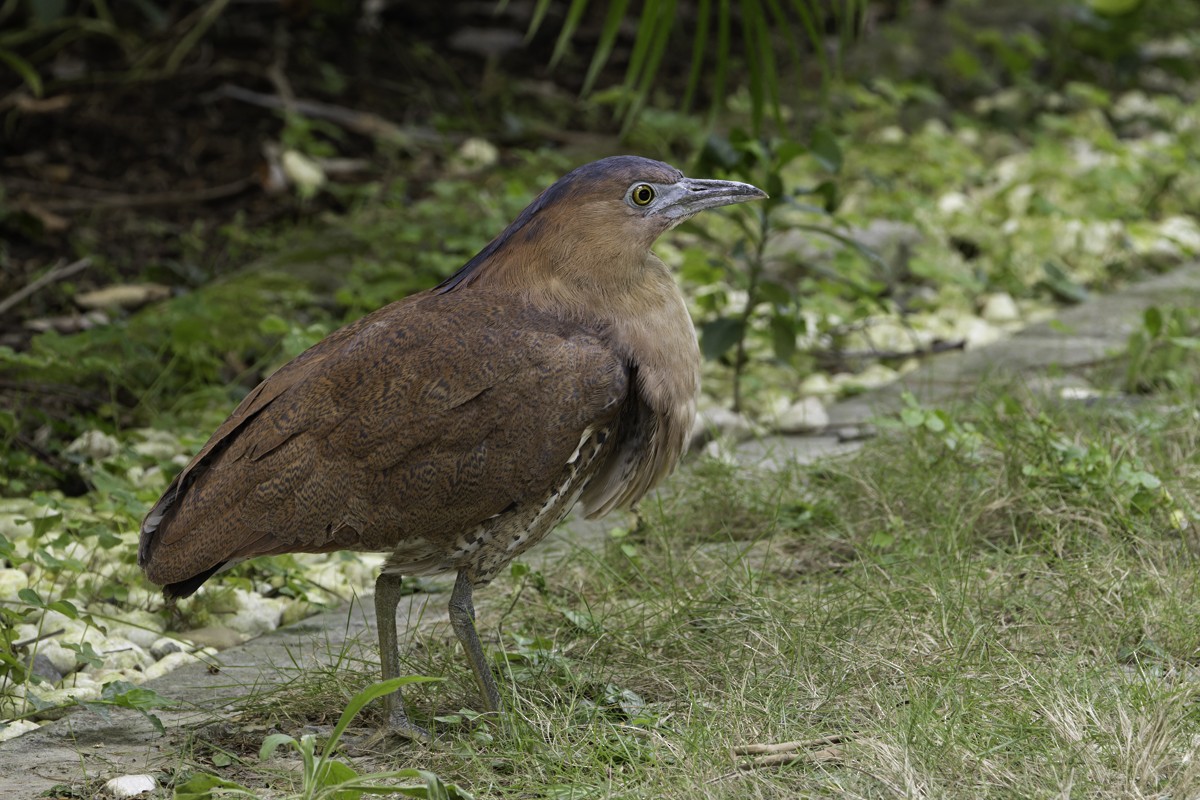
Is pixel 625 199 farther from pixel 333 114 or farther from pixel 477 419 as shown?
pixel 333 114

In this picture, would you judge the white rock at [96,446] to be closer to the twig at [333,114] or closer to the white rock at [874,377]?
the white rock at [874,377]

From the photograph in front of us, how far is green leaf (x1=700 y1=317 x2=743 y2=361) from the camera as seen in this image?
4785mm

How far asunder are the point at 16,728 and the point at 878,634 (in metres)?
1.87

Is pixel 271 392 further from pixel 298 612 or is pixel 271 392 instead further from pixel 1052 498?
pixel 1052 498

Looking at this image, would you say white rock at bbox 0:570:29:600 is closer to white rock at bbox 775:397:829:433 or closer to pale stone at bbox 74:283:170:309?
pale stone at bbox 74:283:170:309

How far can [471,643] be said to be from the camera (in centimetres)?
300

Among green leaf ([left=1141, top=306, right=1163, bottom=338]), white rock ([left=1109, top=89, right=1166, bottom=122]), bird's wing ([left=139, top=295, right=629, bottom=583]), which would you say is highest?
bird's wing ([left=139, top=295, right=629, bottom=583])

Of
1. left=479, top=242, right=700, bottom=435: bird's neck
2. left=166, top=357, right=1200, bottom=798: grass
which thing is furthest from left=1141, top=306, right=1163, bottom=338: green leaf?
left=479, top=242, right=700, bottom=435: bird's neck

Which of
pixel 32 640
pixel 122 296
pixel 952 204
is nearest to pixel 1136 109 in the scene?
pixel 952 204

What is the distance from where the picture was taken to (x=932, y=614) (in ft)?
10.4

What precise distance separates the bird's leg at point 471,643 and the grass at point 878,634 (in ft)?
0.20

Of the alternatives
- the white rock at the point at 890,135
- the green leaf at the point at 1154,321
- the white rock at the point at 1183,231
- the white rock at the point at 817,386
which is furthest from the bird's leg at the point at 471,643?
the white rock at the point at 890,135

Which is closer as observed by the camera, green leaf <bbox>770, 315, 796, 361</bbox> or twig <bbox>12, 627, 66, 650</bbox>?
twig <bbox>12, 627, 66, 650</bbox>

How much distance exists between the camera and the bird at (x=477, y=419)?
2895 millimetres
